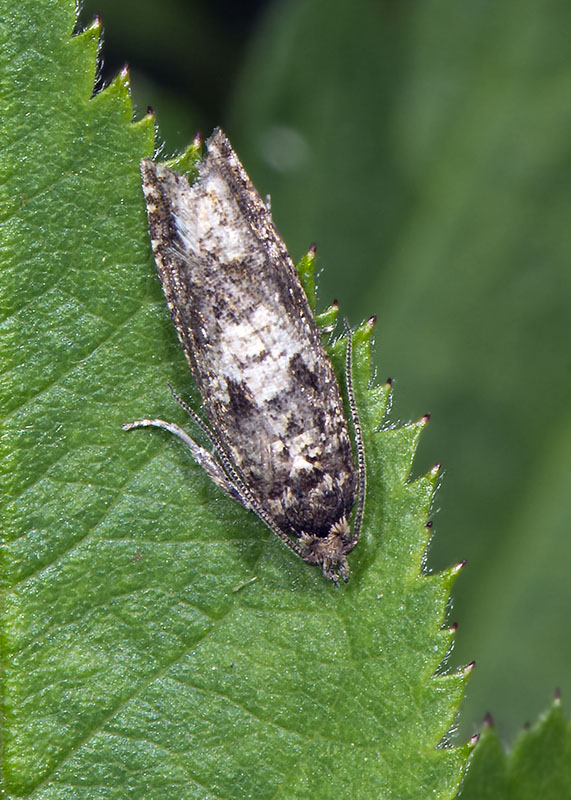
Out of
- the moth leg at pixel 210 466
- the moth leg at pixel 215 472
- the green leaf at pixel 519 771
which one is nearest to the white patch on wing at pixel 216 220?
the moth leg at pixel 215 472

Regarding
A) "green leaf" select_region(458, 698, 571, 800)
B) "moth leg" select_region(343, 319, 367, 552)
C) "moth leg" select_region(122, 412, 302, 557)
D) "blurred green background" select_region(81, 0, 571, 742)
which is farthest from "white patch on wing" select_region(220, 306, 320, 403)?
"green leaf" select_region(458, 698, 571, 800)

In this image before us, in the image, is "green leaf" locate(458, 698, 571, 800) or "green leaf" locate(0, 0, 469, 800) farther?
"green leaf" locate(458, 698, 571, 800)

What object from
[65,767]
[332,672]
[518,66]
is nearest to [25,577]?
[65,767]

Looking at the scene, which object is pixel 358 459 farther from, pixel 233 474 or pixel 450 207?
pixel 450 207

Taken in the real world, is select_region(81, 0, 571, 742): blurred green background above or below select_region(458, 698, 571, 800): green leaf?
above

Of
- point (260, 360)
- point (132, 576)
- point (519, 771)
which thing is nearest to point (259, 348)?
point (260, 360)

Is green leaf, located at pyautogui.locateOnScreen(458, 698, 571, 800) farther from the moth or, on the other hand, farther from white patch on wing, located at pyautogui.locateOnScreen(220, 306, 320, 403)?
white patch on wing, located at pyautogui.locateOnScreen(220, 306, 320, 403)

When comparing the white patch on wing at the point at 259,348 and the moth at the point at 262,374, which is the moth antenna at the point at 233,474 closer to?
the moth at the point at 262,374

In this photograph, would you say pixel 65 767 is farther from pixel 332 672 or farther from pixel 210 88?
pixel 210 88
